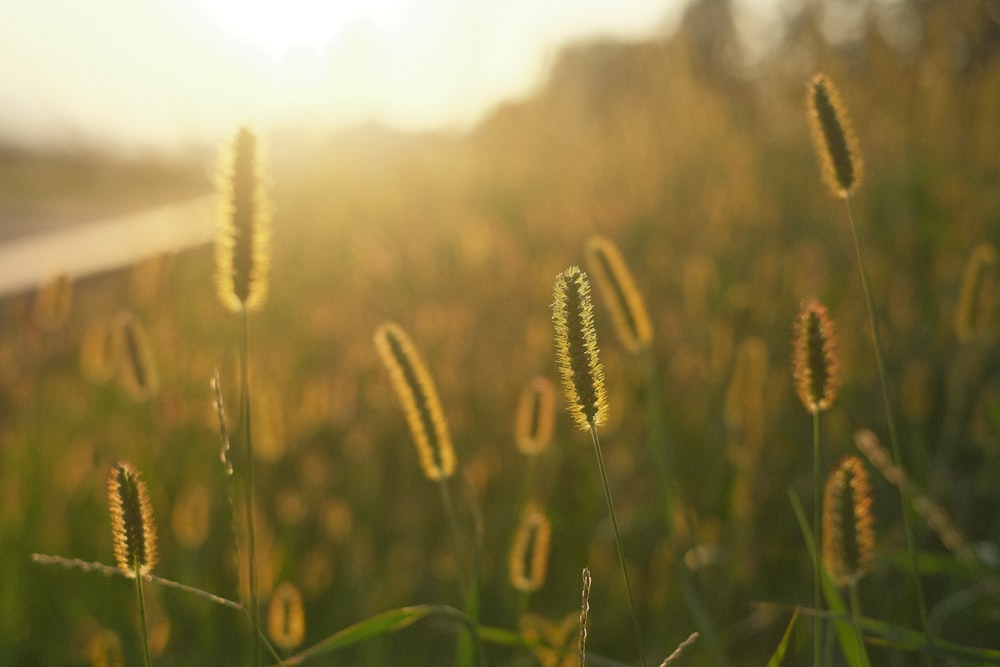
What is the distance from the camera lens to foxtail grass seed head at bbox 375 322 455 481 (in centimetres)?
129

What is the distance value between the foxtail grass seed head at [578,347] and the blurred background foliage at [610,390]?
0.61 meters

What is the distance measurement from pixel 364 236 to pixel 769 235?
9.40ft

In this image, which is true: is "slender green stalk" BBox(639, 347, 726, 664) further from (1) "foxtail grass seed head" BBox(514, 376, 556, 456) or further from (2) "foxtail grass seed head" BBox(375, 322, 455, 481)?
(2) "foxtail grass seed head" BBox(375, 322, 455, 481)

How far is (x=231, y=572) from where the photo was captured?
8.87ft

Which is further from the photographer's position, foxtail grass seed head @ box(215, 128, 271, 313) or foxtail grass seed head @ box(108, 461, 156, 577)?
foxtail grass seed head @ box(215, 128, 271, 313)

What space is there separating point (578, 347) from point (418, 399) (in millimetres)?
461

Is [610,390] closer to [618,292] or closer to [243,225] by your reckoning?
[618,292]

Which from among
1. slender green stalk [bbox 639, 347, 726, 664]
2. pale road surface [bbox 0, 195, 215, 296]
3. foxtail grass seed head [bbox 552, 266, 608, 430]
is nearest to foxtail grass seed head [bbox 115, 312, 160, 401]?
slender green stalk [bbox 639, 347, 726, 664]

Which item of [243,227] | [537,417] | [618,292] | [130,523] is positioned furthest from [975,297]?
[130,523]

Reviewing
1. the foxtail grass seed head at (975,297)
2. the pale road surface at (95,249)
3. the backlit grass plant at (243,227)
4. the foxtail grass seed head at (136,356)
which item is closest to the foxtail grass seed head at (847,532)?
the backlit grass plant at (243,227)

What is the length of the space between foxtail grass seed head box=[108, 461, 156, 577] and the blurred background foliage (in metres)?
0.54

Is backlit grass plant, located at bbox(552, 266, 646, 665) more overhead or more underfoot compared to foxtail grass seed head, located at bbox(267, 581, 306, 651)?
more overhead

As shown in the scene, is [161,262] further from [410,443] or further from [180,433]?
[410,443]

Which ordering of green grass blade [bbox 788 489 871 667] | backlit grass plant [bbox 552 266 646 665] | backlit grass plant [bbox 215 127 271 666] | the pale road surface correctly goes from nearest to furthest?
1. backlit grass plant [bbox 552 266 646 665]
2. green grass blade [bbox 788 489 871 667]
3. backlit grass plant [bbox 215 127 271 666]
4. the pale road surface
